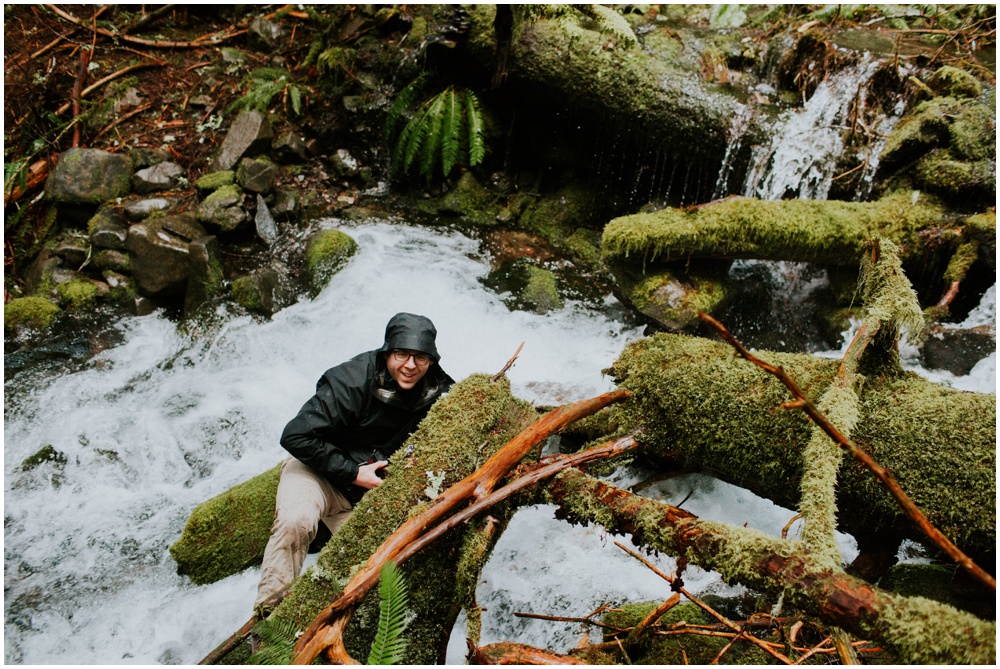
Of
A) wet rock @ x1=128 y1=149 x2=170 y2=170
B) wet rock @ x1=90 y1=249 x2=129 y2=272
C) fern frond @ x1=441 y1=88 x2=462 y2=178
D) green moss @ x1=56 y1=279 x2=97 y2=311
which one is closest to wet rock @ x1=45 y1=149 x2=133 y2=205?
wet rock @ x1=128 y1=149 x2=170 y2=170

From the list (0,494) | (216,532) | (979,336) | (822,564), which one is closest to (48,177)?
(0,494)

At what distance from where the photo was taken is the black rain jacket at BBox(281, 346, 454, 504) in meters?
3.46

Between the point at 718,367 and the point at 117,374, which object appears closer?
the point at 718,367

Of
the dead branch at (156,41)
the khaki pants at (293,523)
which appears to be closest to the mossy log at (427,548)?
the khaki pants at (293,523)

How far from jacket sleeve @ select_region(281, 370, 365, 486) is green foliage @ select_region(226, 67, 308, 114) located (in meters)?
6.53

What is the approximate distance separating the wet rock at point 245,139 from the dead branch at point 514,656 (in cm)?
786

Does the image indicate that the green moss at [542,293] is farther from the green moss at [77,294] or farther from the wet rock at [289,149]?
the green moss at [77,294]

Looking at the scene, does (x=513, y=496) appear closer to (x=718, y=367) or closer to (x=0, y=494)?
(x=718, y=367)

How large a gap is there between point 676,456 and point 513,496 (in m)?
0.96

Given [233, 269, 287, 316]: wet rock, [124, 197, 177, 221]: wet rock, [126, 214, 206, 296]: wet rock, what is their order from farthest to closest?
[124, 197, 177, 221]: wet rock, [126, 214, 206, 296]: wet rock, [233, 269, 287, 316]: wet rock

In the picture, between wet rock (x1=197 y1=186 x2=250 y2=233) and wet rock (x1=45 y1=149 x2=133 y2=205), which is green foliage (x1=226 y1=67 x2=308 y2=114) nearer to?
wet rock (x1=197 y1=186 x2=250 y2=233)

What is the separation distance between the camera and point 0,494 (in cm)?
417

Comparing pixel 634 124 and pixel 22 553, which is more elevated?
pixel 634 124

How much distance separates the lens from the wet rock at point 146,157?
7.93 m
